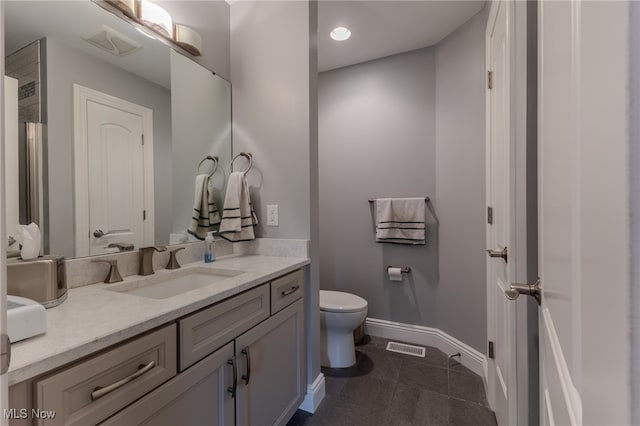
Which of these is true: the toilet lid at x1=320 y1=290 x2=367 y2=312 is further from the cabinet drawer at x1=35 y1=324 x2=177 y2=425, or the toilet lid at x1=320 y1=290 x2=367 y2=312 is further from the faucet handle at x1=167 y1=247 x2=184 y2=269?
the cabinet drawer at x1=35 y1=324 x2=177 y2=425

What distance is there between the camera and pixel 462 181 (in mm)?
2092

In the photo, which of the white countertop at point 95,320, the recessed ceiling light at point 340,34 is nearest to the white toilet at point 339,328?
the white countertop at point 95,320

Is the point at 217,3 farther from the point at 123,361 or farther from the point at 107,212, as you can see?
the point at 123,361

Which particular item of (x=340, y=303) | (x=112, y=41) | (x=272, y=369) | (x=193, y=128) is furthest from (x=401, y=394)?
(x=112, y=41)

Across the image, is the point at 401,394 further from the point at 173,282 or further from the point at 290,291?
the point at 173,282

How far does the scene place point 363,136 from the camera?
2.60 metres

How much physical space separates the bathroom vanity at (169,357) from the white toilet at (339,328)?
1.79 feet

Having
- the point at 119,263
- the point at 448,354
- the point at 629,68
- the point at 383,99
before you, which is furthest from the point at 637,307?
the point at 383,99

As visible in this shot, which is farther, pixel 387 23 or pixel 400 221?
pixel 400 221

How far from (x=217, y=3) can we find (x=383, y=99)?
1438 millimetres

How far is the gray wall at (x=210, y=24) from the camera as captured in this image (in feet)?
5.08

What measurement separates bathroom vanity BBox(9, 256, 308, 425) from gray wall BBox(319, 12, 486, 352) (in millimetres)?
1277

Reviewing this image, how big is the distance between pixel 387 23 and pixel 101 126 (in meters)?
1.94

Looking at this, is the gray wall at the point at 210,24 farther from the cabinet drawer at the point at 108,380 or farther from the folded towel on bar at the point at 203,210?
the cabinet drawer at the point at 108,380
